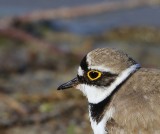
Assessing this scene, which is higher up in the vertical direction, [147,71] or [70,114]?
[147,71]

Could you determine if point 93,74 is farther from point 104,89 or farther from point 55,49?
point 55,49

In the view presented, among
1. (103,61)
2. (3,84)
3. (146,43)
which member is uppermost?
(103,61)

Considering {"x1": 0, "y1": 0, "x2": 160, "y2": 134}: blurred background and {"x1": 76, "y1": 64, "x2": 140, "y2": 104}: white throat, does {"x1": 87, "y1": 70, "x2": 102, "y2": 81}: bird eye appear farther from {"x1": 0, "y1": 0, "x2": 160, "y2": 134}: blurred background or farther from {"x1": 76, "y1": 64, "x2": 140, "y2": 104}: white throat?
{"x1": 0, "y1": 0, "x2": 160, "y2": 134}: blurred background

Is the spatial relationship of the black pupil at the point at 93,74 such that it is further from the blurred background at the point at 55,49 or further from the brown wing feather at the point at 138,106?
the blurred background at the point at 55,49

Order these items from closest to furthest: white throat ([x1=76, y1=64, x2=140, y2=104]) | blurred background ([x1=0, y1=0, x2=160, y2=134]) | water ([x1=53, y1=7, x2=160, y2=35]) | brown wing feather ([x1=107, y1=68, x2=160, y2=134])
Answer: brown wing feather ([x1=107, y1=68, x2=160, y2=134]) < white throat ([x1=76, y1=64, x2=140, y2=104]) < blurred background ([x1=0, y1=0, x2=160, y2=134]) < water ([x1=53, y1=7, x2=160, y2=35])

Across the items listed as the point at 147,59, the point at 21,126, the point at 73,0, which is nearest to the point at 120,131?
the point at 21,126

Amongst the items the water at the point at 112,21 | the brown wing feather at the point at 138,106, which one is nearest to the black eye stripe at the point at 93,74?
the brown wing feather at the point at 138,106

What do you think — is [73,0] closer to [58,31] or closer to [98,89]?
[58,31]

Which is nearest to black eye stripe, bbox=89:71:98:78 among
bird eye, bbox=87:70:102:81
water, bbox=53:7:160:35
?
bird eye, bbox=87:70:102:81
